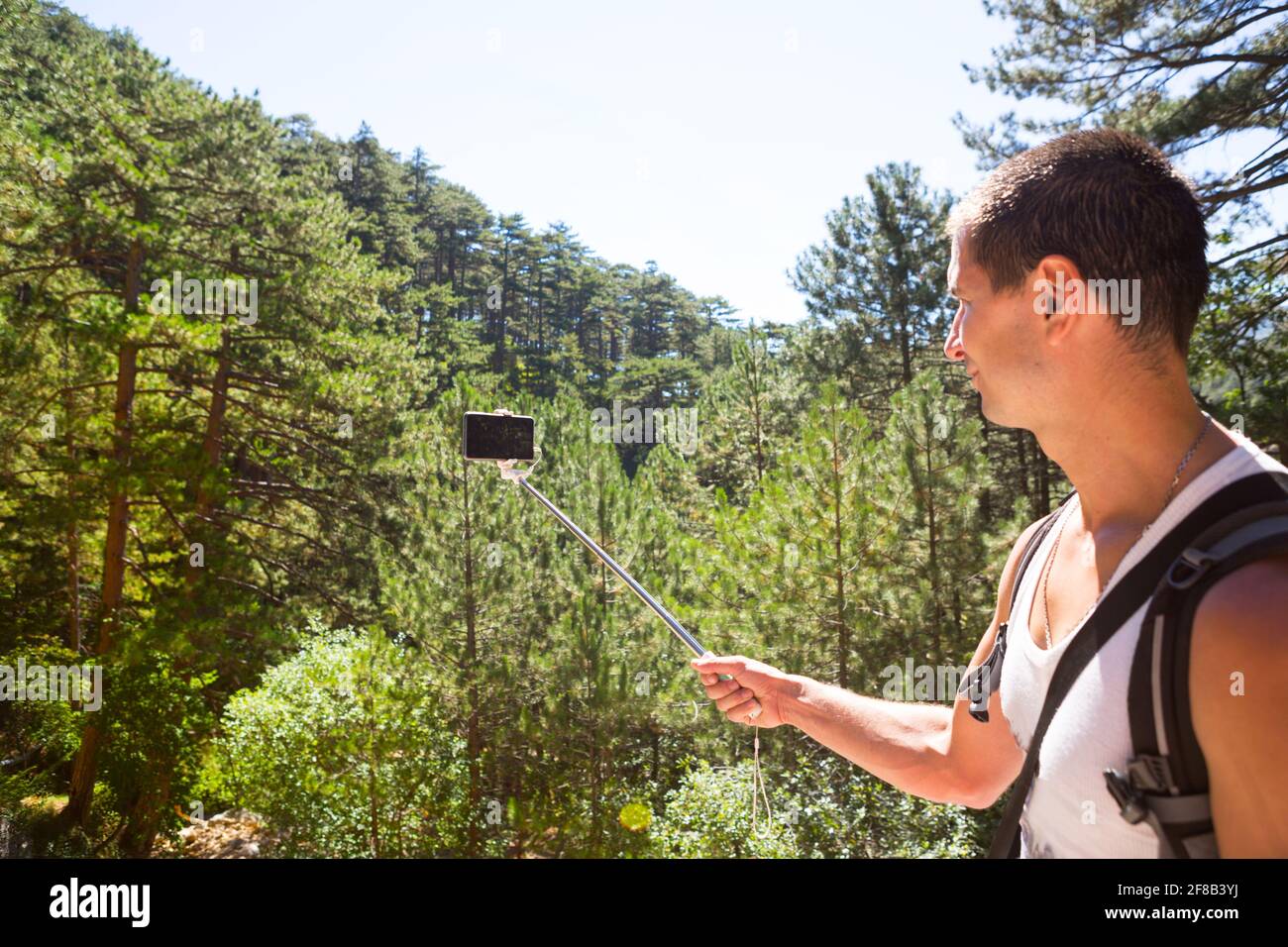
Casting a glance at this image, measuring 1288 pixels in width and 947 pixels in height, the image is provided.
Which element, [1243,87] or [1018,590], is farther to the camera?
[1243,87]

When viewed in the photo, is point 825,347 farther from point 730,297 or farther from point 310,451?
point 730,297

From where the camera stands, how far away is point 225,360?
39.1ft

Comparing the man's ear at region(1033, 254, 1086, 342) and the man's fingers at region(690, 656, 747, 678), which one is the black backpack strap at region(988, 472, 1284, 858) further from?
the man's fingers at region(690, 656, 747, 678)

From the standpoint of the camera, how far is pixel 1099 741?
695mm

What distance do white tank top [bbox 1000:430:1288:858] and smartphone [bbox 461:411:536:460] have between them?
3.19 feet

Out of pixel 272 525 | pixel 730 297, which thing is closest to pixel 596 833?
pixel 272 525

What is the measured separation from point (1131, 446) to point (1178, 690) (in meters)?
0.28

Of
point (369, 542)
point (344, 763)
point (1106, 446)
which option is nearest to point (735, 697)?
point (1106, 446)

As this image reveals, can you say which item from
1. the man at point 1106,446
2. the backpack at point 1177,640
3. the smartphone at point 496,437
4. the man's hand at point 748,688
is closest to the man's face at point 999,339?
the man at point 1106,446

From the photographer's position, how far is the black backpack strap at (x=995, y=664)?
3.26 ft

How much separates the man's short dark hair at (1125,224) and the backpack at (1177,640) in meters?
0.19

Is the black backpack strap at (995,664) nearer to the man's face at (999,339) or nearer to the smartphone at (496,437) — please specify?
the man's face at (999,339)

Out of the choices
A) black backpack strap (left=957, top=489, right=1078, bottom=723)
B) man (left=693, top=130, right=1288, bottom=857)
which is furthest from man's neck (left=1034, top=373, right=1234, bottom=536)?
black backpack strap (left=957, top=489, right=1078, bottom=723)
